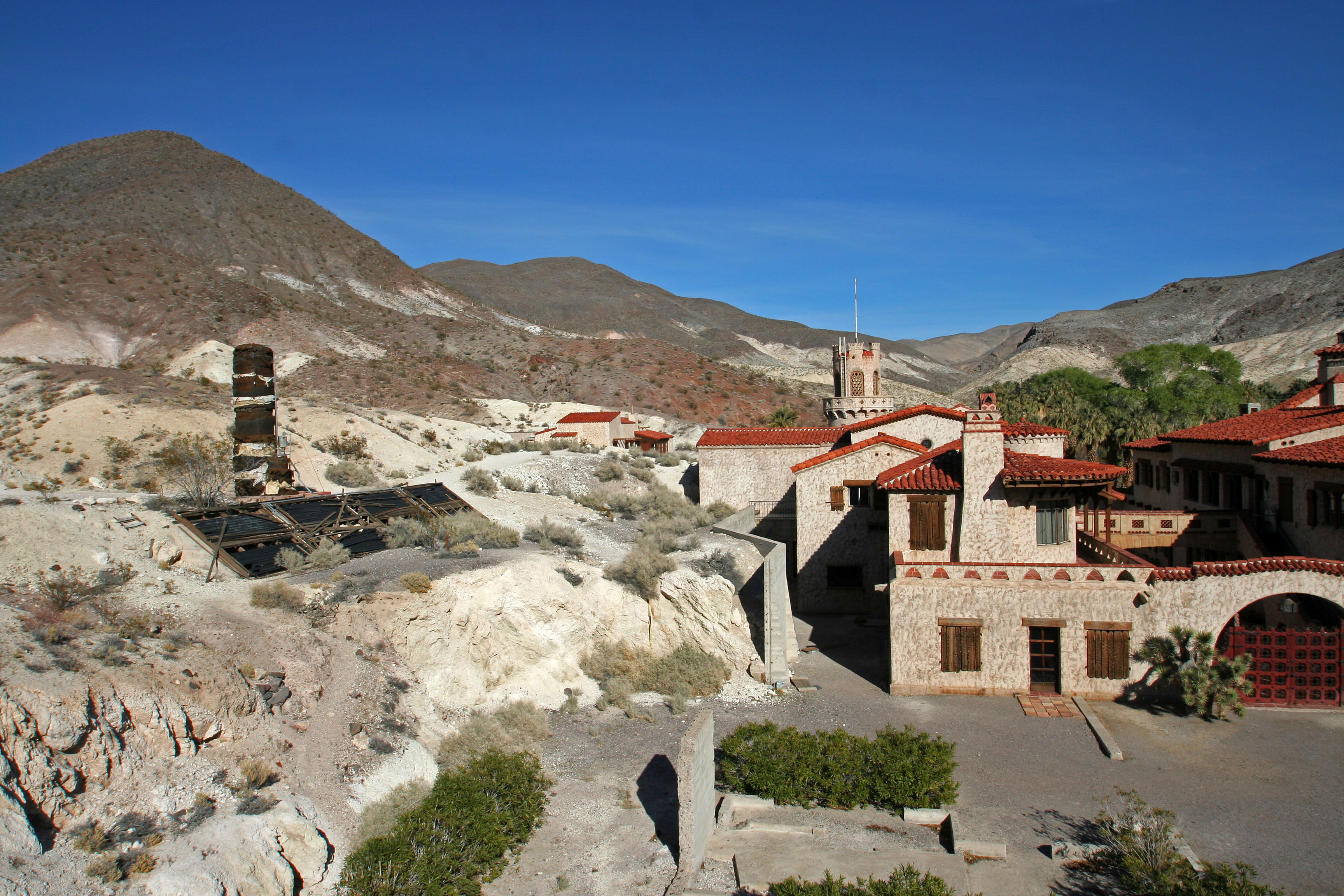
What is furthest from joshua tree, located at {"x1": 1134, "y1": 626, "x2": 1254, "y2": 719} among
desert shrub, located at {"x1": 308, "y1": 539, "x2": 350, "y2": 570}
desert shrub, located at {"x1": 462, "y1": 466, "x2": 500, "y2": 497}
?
desert shrub, located at {"x1": 462, "y1": 466, "x2": 500, "y2": 497}

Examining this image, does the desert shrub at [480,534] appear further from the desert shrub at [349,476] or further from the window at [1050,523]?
the window at [1050,523]

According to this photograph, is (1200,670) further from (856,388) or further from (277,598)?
(856,388)

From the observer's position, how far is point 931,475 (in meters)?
21.7

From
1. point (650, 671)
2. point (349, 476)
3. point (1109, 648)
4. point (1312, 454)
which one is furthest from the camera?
point (349, 476)

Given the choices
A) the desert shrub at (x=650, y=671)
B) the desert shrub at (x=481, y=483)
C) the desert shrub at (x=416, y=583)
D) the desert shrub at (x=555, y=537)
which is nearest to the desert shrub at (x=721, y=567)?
the desert shrub at (x=650, y=671)

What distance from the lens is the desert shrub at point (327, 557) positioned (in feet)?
63.4

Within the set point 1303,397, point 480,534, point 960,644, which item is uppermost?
point 1303,397

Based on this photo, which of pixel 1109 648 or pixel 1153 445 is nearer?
pixel 1109 648

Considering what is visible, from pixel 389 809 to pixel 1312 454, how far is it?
2432cm

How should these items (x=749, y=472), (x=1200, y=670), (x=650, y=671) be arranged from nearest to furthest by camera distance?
1. (x=1200, y=670)
2. (x=650, y=671)
3. (x=749, y=472)

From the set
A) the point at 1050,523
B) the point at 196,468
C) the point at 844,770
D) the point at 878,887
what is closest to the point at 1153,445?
the point at 1050,523

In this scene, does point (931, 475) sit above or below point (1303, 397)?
below

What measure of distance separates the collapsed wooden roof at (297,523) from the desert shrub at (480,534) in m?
1.78

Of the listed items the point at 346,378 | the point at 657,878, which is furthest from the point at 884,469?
the point at 346,378
